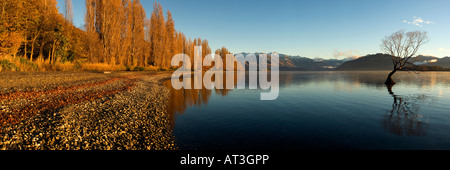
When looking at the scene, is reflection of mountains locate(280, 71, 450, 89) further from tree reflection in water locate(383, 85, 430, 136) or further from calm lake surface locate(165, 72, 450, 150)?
calm lake surface locate(165, 72, 450, 150)

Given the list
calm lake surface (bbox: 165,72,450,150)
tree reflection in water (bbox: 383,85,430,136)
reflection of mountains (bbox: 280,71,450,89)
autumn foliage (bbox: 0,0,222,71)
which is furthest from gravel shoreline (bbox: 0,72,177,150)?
reflection of mountains (bbox: 280,71,450,89)

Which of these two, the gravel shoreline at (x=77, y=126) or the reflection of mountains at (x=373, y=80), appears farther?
the reflection of mountains at (x=373, y=80)

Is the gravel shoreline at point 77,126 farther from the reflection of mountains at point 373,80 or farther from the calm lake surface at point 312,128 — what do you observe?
the reflection of mountains at point 373,80

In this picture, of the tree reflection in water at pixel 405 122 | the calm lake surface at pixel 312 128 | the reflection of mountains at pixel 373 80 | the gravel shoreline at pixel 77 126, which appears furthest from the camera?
the reflection of mountains at pixel 373 80

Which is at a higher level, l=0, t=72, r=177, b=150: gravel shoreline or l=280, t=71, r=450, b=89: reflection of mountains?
l=280, t=71, r=450, b=89: reflection of mountains

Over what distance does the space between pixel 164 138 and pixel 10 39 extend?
26594mm

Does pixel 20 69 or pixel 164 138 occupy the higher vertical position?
pixel 20 69

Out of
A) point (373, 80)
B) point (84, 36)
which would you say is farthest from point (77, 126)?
point (373, 80)

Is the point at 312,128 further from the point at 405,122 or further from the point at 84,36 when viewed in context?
the point at 84,36

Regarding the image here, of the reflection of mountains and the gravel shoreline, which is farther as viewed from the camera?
the reflection of mountains

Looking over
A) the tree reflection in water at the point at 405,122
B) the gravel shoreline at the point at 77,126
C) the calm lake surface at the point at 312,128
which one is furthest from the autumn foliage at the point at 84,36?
the tree reflection in water at the point at 405,122
